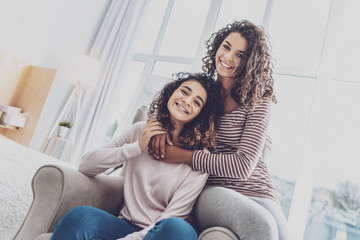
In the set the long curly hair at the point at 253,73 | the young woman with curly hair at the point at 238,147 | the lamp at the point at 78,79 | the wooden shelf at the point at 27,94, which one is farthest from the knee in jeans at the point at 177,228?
the lamp at the point at 78,79

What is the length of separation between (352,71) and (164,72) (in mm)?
2025

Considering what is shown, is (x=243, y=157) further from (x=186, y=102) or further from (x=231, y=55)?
(x=231, y=55)

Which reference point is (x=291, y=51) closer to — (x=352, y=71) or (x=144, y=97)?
(x=352, y=71)

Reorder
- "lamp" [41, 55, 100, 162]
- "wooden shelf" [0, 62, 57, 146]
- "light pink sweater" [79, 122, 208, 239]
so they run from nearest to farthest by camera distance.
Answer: "light pink sweater" [79, 122, 208, 239], "wooden shelf" [0, 62, 57, 146], "lamp" [41, 55, 100, 162]

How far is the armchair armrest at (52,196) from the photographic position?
0.84 m

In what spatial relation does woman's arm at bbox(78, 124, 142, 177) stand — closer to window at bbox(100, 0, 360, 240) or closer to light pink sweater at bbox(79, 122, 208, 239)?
light pink sweater at bbox(79, 122, 208, 239)

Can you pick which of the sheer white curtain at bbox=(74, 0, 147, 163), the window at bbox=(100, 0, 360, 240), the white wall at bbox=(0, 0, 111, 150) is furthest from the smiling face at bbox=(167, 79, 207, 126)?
the sheer white curtain at bbox=(74, 0, 147, 163)

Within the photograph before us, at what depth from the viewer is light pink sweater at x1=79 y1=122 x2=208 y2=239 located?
1009mm

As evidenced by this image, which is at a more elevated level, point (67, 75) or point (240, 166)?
point (67, 75)

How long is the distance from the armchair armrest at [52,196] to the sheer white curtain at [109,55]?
2.50 m

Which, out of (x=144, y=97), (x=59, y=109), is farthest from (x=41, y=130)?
(x=144, y=97)

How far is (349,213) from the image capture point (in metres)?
2.38

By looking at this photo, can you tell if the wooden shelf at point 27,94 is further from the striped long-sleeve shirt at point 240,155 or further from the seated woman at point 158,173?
the striped long-sleeve shirt at point 240,155

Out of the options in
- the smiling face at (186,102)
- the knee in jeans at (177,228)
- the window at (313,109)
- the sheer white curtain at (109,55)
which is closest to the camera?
the knee in jeans at (177,228)
